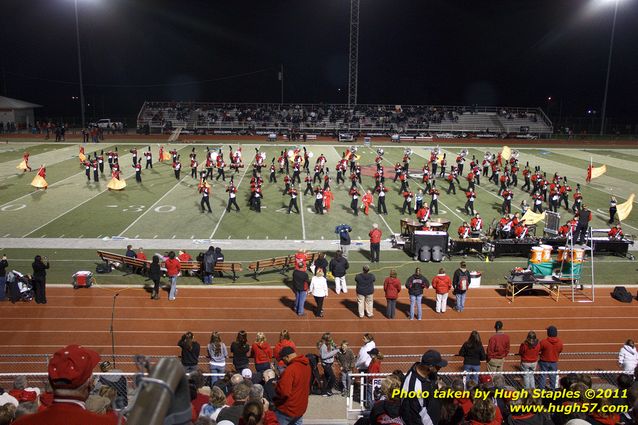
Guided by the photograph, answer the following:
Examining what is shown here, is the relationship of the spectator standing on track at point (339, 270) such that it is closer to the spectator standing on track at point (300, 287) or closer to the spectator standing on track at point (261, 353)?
the spectator standing on track at point (300, 287)

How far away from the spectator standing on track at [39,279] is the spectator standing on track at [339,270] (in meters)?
6.76

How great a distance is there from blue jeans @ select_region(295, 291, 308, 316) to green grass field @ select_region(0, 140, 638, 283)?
4621mm

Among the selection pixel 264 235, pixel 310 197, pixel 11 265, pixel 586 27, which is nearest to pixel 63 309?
pixel 11 265

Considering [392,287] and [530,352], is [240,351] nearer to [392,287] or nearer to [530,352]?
[392,287]

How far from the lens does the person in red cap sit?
211 cm

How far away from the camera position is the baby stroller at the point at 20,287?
13289 millimetres

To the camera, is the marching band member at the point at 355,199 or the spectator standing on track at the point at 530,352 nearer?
the spectator standing on track at the point at 530,352

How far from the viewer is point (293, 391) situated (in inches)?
222

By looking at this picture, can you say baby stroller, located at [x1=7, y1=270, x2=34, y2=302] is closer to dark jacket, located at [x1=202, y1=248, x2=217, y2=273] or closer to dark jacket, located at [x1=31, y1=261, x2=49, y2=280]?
dark jacket, located at [x1=31, y1=261, x2=49, y2=280]

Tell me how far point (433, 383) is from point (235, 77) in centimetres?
5851

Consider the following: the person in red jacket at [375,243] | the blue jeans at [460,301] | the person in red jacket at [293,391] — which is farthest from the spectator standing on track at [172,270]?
the person in red jacket at [293,391]

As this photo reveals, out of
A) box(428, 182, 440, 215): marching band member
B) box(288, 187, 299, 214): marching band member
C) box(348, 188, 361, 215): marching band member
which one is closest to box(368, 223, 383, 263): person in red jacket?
box(348, 188, 361, 215): marching band member

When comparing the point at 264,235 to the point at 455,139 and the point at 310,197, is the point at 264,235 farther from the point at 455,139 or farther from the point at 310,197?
the point at 455,139

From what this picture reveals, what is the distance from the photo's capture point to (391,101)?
62.8m
